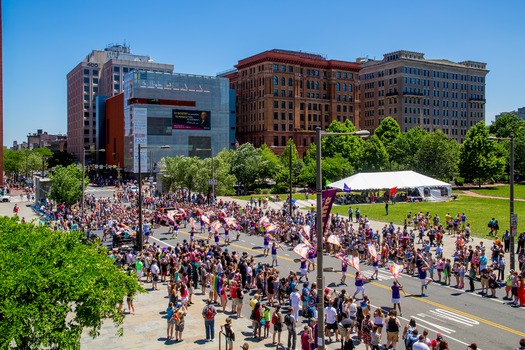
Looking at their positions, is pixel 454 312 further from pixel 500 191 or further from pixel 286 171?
pixel 500 191

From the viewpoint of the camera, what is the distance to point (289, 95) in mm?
122000

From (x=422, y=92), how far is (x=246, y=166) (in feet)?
269

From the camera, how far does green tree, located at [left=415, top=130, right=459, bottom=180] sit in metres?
80.4

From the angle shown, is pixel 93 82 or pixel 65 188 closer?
pixel 65 188

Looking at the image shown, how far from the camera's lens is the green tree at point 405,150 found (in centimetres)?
8438

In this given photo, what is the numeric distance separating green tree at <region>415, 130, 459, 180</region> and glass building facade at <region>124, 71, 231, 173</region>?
43.4 m

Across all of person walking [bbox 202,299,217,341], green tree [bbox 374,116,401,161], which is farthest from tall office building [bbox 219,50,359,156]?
person walking [bbox 202,299,217,341]

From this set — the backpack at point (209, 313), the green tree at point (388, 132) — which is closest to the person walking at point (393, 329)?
the backpack at point (209, 313)

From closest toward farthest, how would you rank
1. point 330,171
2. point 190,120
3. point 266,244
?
1. point 266,244
2. point 330,171
3. point 190,120

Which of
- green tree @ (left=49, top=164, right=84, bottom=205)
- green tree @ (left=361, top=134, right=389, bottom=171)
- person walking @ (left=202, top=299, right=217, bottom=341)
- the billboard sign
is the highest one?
the billboard sign

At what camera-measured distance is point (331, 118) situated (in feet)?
424

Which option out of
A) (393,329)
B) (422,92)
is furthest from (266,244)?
(422,92)

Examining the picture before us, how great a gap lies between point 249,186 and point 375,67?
79.6 metres

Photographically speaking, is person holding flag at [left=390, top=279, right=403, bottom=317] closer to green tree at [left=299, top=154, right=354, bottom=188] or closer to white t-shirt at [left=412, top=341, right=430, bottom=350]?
white t-shirt at [left=412, top=341, right=430, bottom=350]
